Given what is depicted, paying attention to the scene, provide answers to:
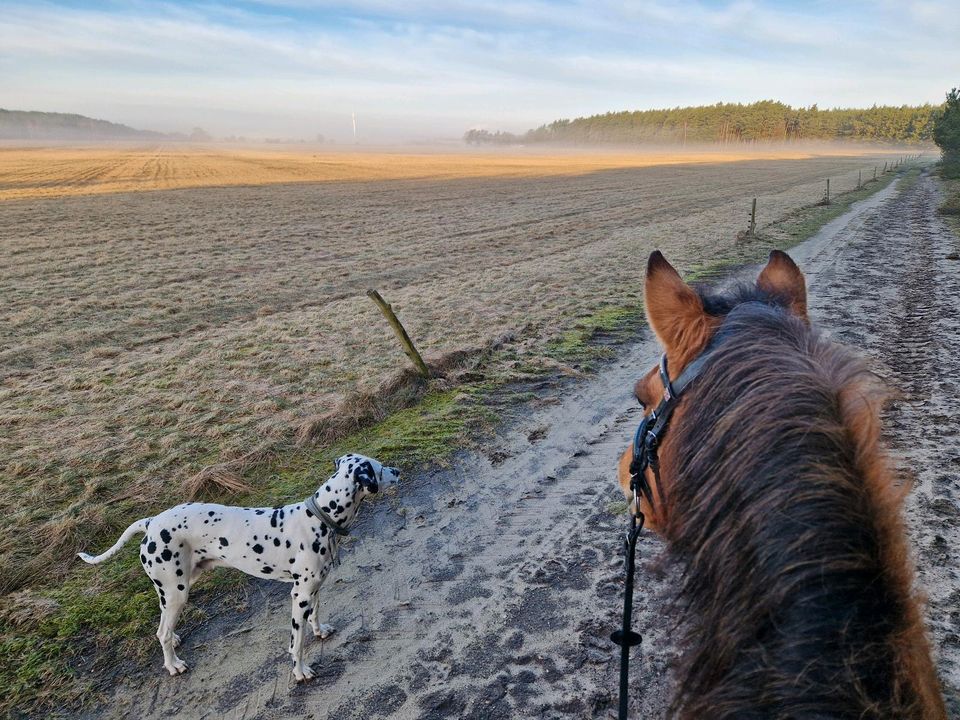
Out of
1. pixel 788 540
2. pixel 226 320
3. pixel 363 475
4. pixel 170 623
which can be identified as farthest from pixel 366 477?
pixel 226 320

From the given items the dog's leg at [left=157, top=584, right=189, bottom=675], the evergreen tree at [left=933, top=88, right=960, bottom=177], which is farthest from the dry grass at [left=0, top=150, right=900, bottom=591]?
the evergreen tree at [left=933, top=88, right=960, bottom=177]

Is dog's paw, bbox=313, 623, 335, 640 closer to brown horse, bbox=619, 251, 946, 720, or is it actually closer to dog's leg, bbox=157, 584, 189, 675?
dog's leg, bbox=157, 584, 189, 675

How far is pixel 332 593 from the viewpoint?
4.09m

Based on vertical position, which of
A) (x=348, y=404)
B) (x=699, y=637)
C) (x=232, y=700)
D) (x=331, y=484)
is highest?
(x=699, y=637)

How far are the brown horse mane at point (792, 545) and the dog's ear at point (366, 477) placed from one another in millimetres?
2226

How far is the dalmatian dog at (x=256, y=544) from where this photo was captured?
3.36m

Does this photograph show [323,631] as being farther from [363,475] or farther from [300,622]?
[363,475]

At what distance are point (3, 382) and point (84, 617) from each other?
21.4 feet

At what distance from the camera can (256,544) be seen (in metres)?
3.43

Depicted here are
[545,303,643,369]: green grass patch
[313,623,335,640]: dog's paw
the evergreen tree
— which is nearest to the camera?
[313,623,335,640]: dog's paw

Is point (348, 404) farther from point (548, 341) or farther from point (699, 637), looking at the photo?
point (699, 637)

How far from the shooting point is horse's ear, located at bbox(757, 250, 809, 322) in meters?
2.01

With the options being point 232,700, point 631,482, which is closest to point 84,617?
point 232,700

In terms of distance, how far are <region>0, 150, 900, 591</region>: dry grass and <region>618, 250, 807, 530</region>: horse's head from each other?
15.2 feet
